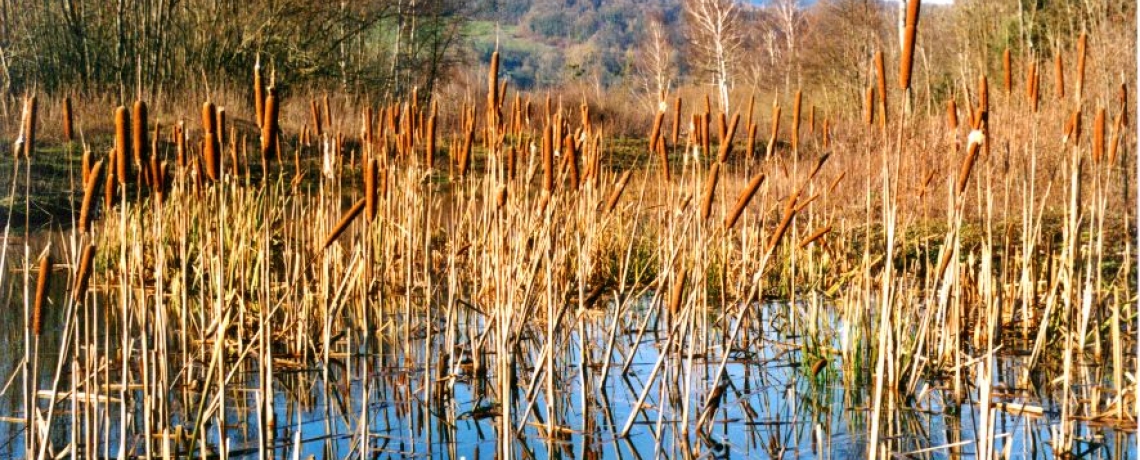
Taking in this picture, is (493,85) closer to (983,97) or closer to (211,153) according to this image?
(211,153)

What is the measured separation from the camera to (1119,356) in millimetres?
3342

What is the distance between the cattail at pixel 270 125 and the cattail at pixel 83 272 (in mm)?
389

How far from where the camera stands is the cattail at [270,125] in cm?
226

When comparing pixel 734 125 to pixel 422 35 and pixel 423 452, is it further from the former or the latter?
pixel 422 35

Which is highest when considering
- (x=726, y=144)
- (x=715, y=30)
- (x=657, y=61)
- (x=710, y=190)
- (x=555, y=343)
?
(x=715, y=30)

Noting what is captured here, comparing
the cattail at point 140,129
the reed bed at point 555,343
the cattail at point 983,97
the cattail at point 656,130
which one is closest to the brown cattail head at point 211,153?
the reed bed at point 555,343

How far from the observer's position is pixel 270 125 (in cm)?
230

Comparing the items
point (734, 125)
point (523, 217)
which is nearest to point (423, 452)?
point (523, 217)

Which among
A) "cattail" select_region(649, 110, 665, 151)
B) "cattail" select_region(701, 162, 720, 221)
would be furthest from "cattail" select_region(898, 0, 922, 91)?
"cattail" select_region(649, 110, 665, 151)

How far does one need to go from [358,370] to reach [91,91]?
10.6 metres

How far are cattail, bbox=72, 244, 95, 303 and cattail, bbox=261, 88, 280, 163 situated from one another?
389mm

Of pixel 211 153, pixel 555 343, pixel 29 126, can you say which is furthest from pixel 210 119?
pixel 555 343

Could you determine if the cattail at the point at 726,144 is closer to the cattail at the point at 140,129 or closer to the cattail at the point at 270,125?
the cattail at the point at 270,125

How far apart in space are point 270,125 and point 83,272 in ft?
1.49
